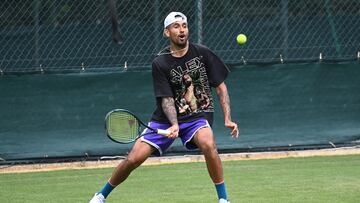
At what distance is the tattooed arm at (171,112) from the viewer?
6684 millimetres

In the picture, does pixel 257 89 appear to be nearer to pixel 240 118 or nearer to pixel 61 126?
pixel 240 118

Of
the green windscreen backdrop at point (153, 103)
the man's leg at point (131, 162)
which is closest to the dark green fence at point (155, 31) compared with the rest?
the green windscreen backdrop at point (153, 103)

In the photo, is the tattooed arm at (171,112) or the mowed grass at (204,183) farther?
the mowed grass at (204,183)

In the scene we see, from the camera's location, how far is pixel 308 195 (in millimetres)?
7605

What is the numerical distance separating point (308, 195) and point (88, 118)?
13.9 feet

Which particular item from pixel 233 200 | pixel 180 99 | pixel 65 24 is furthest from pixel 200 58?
pixel 65 24

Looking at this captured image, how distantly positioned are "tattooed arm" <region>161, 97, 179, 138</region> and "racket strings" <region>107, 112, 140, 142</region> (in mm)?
297

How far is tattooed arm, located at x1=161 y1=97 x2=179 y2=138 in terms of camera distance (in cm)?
668

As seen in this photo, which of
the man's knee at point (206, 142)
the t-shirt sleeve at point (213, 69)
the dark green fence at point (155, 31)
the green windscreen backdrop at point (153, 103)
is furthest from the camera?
the green windscreen backdrop at point (153, 103)

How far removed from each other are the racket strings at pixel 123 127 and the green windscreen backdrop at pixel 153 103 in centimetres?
413

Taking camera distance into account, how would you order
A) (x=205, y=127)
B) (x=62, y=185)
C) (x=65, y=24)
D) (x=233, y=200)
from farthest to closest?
(x=65, y=24) → (x=62, y=185) → (x=233, y=200) → (x=205, y=127)

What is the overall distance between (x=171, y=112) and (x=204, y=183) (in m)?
2.23

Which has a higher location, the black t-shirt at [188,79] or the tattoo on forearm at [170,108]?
the black t-shirt at [188,79]

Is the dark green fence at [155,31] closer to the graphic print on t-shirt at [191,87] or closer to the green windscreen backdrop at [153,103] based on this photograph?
the green windscreen backdrop at [153,103]
